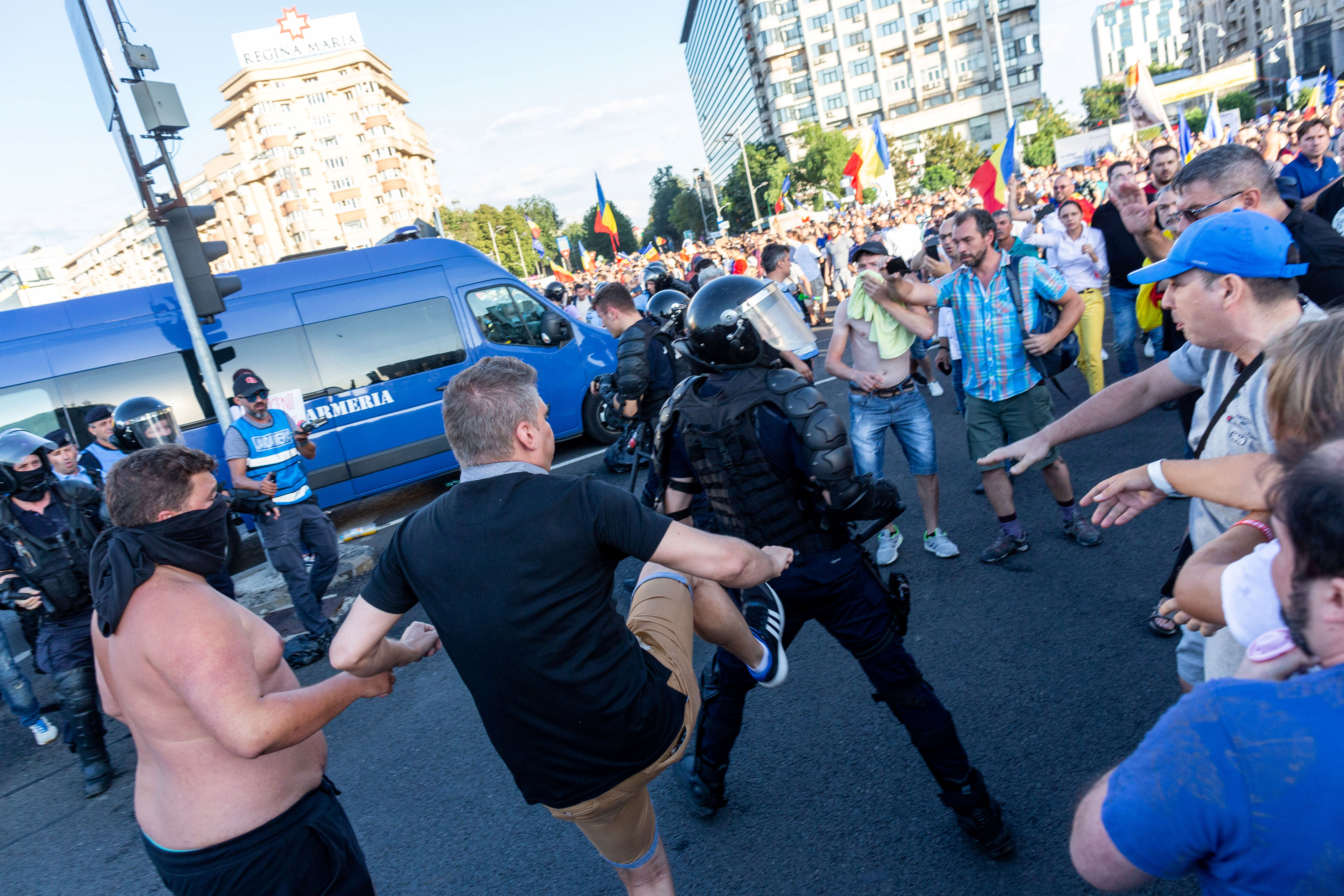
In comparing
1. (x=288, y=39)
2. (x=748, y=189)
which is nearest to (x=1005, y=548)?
(x=748, y=189)

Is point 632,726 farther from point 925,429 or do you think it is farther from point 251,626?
point 925,429

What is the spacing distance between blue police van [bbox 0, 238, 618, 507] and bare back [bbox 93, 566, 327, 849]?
5.45 m

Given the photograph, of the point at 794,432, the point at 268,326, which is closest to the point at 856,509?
the point at 794,432

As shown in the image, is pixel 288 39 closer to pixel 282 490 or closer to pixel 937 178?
pixel 937 178

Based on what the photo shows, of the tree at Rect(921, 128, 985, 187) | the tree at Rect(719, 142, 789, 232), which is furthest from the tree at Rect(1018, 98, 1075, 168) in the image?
the tree at Rect(719, 142, 789, 232)

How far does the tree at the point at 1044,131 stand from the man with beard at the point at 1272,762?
61.2 metres

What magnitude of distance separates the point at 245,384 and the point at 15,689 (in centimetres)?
221

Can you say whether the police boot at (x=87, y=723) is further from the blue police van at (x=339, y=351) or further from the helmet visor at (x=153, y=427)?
the blue police van at (x=339, y=351)

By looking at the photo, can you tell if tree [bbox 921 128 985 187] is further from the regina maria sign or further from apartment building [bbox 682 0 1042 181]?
the regina maria sign

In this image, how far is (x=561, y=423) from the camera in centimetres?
925

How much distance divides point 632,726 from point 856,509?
1.01m

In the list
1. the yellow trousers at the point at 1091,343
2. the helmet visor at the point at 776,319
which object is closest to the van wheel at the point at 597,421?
the yellow trousers at the point at 1091,343

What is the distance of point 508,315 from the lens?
906 cm

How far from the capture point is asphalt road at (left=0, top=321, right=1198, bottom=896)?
2.69 meters
